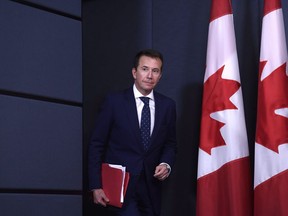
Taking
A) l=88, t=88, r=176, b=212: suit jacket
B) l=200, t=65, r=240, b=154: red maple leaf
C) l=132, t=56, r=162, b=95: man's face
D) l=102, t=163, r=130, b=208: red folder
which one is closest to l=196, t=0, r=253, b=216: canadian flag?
l=200, t=65, r=240, b=154: red maple leaf

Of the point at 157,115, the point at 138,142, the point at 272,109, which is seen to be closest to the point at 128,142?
the point at 138,142

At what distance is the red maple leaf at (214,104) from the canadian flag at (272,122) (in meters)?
0.16

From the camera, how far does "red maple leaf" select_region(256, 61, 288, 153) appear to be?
97.5 inches

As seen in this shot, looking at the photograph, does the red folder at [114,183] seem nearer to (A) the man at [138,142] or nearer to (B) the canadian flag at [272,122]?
(A) the man at [138,142]

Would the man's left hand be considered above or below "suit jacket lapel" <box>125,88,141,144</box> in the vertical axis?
below
